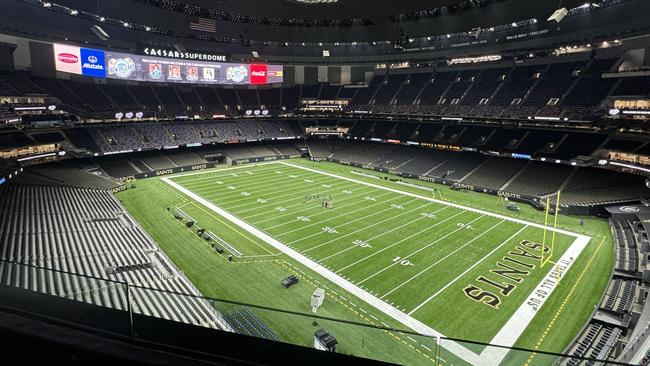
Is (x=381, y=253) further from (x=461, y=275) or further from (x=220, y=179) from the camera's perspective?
(x=220, y=179)

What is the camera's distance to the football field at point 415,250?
1881cm

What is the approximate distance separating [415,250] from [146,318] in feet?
78.6

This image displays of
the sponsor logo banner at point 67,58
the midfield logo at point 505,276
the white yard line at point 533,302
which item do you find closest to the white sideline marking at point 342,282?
the white yard line at point 533,302

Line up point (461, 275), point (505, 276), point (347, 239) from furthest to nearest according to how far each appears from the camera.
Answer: point (347, 239), point (461, 275), point (505, 276)

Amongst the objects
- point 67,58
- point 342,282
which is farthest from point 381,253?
point 67,58

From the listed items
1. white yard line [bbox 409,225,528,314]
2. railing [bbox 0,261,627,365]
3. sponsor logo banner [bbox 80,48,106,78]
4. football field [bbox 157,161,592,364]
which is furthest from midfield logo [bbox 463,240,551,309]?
sponsor logo banner [bbox 80,48,106,78]

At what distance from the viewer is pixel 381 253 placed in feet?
83.9

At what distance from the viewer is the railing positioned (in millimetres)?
3885

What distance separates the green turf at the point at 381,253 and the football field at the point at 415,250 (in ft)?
0.30

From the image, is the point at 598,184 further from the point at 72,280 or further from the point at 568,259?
Result: the point at 72,280

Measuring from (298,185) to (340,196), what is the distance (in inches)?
283

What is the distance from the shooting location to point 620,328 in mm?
15914

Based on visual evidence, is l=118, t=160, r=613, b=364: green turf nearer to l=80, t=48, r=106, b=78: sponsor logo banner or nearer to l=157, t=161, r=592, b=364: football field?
l=157, t=161, r=592, b=364: football field

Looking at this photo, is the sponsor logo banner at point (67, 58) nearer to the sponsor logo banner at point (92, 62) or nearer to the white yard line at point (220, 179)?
the sponsor logo banner at point (92, 62)
